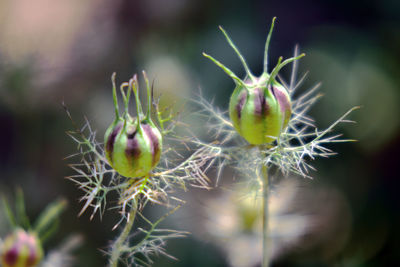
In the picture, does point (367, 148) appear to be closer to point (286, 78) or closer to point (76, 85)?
point (286, 78)

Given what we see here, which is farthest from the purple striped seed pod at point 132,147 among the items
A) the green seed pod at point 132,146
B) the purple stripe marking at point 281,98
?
the purple stripe marking at point 281,98

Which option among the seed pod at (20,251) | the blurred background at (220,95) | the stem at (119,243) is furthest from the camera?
the blurred background at (220,95)

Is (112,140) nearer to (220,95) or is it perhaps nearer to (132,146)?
(132,146)

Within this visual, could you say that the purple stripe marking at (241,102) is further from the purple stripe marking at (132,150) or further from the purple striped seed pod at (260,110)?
the purple stripe marking at (132,150)

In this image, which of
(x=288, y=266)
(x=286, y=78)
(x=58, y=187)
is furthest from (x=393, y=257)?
(x=58, y=187)

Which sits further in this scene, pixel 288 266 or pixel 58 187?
pixel 58 187

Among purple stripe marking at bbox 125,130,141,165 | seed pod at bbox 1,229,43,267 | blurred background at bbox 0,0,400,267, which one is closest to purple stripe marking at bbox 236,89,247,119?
purple stripe marking at bbox 125,130,141,165

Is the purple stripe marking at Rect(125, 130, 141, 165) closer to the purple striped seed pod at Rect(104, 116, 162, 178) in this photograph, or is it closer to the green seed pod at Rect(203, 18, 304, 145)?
the purple striped seed pod at Rect(104, 116, 162, 178)
